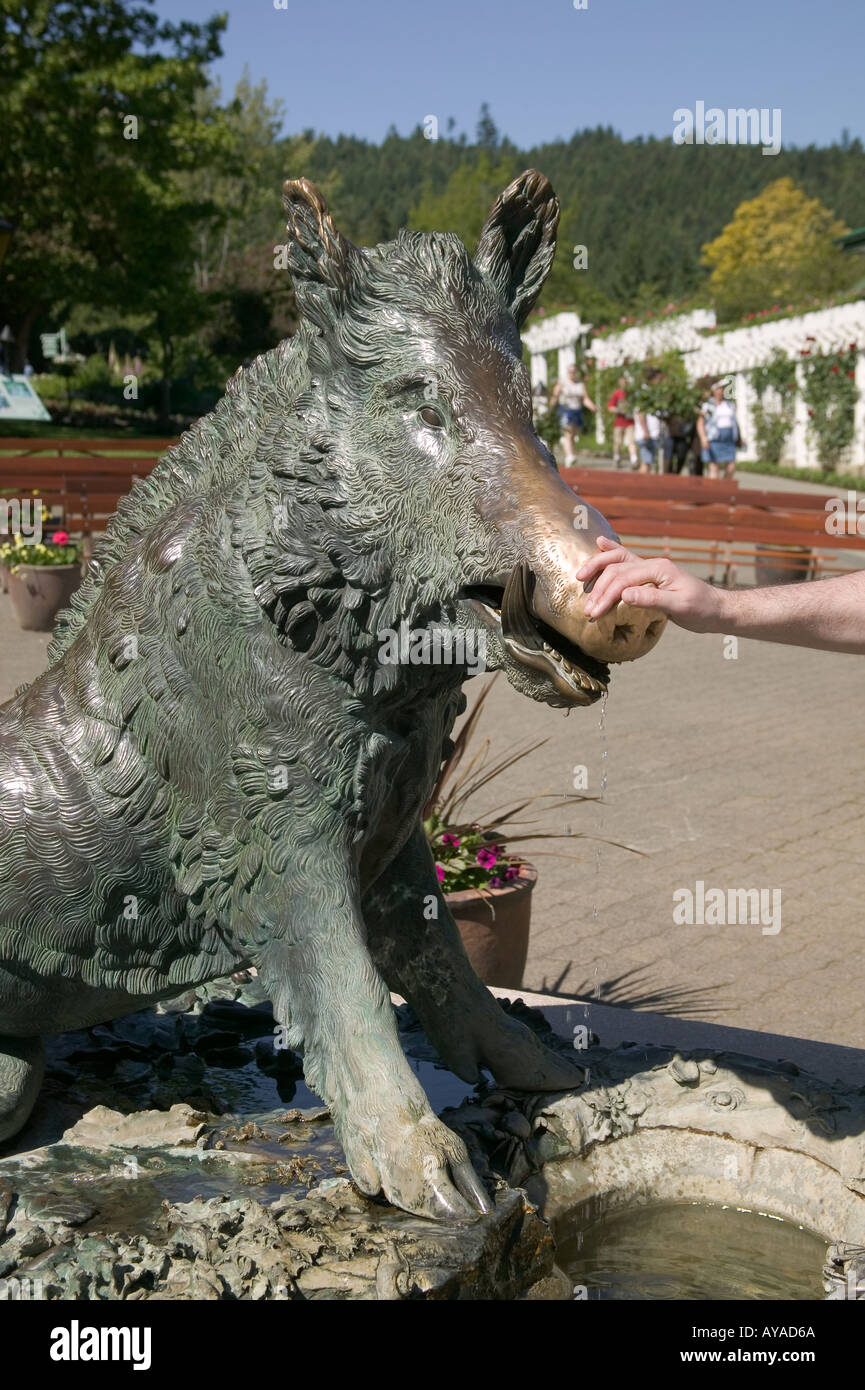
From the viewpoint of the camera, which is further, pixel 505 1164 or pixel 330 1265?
pixel 505 1164

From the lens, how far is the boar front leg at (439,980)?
9.82 ft

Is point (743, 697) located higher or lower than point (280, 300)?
lower

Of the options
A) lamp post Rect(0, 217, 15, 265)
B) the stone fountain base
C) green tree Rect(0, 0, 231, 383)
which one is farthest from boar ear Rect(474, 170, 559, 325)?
green tree Rect(0, 0, 231, 383)

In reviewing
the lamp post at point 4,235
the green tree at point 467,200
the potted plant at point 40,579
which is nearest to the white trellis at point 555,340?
the green tree at point 467,200

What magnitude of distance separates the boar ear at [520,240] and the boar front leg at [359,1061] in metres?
1.13

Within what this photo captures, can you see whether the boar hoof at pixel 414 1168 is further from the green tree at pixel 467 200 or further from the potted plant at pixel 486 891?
the green tree at pixel 467 200

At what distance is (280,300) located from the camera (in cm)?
3747

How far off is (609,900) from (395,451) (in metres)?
4.21

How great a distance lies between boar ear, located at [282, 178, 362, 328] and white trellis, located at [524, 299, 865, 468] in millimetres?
27457

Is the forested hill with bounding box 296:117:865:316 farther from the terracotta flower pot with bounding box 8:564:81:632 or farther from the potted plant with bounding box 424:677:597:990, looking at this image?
the potted plant with bounding box 424:677:597:990

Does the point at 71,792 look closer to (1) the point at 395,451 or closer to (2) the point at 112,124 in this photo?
(1) the point at 395,451

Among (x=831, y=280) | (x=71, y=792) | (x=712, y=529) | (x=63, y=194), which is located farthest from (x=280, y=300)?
(x=71, y=792)

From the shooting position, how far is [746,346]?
33281mm

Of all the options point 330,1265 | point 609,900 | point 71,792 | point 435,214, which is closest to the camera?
point 330,1265
